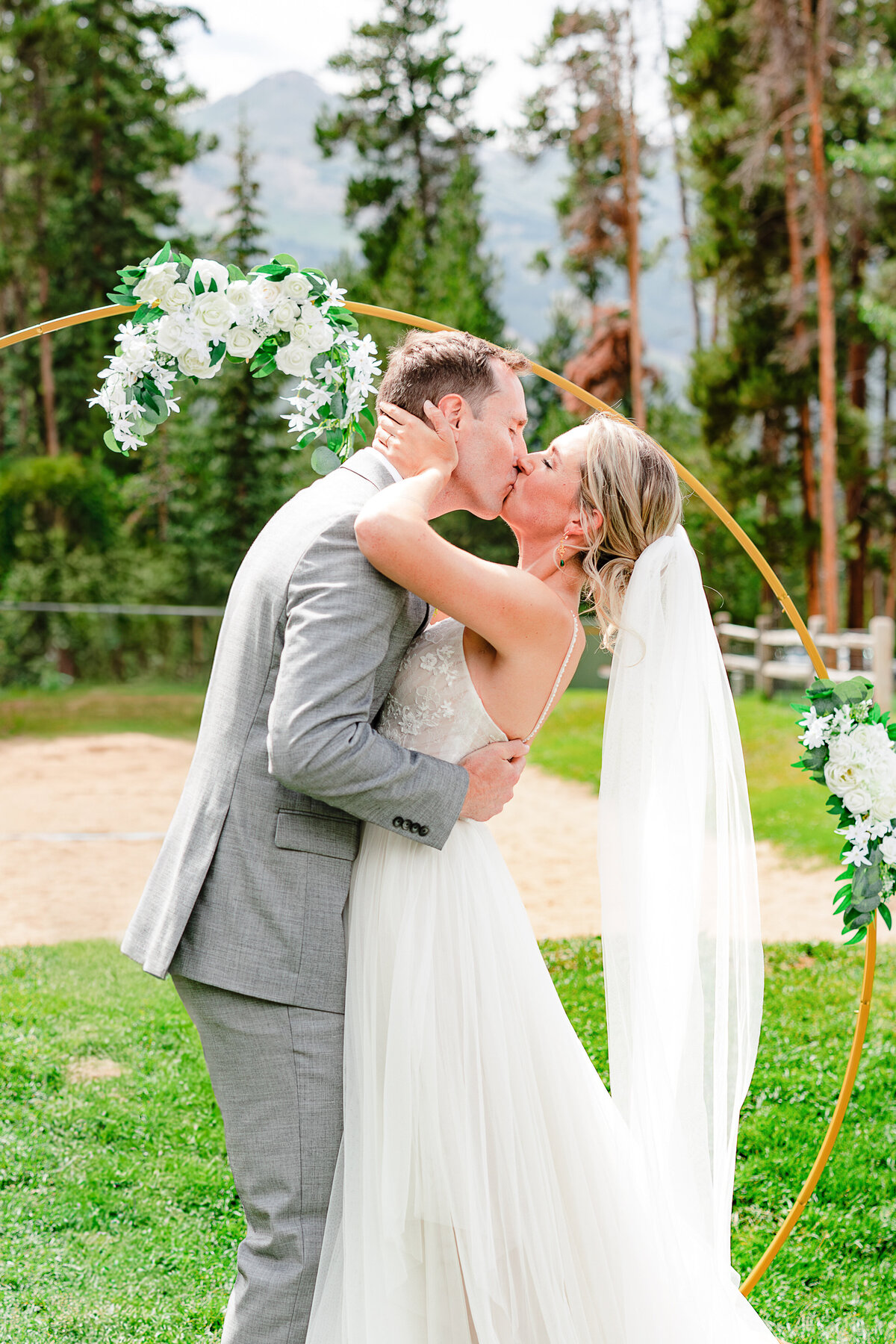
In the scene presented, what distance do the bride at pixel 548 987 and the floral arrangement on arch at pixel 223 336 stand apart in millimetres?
477

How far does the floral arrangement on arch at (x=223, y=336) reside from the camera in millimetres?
2596

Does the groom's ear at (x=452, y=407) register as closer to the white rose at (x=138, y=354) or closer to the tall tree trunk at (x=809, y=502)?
the white rose at (x=138, y=354)

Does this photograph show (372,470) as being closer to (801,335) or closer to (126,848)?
(126,848)

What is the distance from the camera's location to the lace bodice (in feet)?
7.72

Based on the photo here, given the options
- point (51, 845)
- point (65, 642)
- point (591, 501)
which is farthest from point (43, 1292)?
point (65, 642)

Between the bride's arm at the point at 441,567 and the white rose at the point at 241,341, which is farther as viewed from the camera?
the white rose at the point at 241,341

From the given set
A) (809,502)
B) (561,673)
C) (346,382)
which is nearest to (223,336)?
(346,382)

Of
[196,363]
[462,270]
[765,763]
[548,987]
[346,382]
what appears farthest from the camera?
[462,270]

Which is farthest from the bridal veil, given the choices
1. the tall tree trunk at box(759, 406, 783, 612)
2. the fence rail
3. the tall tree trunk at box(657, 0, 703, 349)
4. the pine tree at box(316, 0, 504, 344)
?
the pine tree at box(316, 0, 504, 344)

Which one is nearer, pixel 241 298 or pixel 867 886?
pixel 241 298

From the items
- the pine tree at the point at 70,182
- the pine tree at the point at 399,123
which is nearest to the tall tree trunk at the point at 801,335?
the pine tree at the point at 399,123

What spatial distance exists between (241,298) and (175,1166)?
302cm

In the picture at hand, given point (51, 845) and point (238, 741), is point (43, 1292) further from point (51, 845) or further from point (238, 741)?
point (51, 845)

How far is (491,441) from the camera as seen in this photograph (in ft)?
8.03
